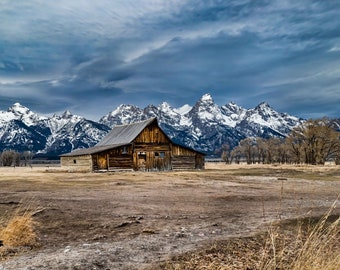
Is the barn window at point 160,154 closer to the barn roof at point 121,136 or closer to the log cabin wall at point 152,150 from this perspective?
the log cabin wall at point 152,150

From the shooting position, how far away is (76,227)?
35.7ft

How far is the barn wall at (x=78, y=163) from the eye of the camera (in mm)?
53812

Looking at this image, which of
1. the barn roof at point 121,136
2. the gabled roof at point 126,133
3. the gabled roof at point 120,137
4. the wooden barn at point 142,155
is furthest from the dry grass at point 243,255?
the gabled roof at point 126,133

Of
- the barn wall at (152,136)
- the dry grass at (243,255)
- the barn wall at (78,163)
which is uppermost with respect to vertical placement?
the barn wall at (152,136)

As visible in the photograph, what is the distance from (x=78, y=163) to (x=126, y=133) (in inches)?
356

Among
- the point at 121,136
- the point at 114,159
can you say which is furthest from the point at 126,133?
the point at 114,159

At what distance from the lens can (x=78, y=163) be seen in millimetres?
58531

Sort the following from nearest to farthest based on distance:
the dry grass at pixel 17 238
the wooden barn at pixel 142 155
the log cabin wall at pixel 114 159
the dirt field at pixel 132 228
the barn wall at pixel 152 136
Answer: the dirt field at pixel 132 228
the dry grass at pixel 17 238
the log cabin wall at pixel 114 159
the wooden barn at pixel 142 155
the barn wall at pixel 152 136

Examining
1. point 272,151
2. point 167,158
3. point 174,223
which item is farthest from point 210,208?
point 272,151

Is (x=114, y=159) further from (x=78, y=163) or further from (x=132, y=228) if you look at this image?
(x=132, y=228)

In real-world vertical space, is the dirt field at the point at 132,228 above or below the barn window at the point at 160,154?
below

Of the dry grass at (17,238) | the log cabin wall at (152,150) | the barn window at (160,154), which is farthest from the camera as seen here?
the barn window at (160,154)

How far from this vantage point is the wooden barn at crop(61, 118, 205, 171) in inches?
2064

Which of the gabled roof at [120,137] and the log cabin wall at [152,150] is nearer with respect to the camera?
the log cabin wall at [152,150]
